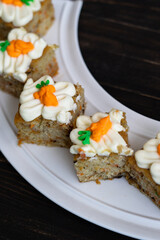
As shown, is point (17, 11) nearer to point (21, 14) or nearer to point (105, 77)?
point (21, 14)

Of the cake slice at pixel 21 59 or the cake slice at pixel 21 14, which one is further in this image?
the cake slice at pixel 21 14

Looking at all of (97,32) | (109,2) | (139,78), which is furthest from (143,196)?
(109,2)

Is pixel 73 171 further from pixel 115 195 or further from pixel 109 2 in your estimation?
pixel 109 2

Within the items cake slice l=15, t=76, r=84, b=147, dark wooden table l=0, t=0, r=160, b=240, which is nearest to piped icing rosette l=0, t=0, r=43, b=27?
dark wooden table l=0, t=0, r=160, b=240

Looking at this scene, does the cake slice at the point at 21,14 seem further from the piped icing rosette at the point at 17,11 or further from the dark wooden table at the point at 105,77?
the dark wooden table at the point at 105,77

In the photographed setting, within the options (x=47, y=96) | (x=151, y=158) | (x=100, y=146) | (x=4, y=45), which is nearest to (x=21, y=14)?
(x=4, y=45)

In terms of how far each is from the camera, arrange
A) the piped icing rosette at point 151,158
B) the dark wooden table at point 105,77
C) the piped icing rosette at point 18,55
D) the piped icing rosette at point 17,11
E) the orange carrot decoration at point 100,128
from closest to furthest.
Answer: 1. the piped icing rosette at point 151,158
2. the orange carrot decoration at point 100,128
3. the dark wooden table at point 105,77
4. the piped icing rosette at point 18,55
5. the piped icing rosette at point 17,11

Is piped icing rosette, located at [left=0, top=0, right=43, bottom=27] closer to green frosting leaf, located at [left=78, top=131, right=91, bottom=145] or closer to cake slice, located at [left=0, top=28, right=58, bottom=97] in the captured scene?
cake slice, located at [left=0, top=28, right=58, bottom=97]

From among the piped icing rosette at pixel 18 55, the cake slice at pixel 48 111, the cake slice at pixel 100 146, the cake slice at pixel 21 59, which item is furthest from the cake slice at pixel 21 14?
the cake slice at pixel 100 146
